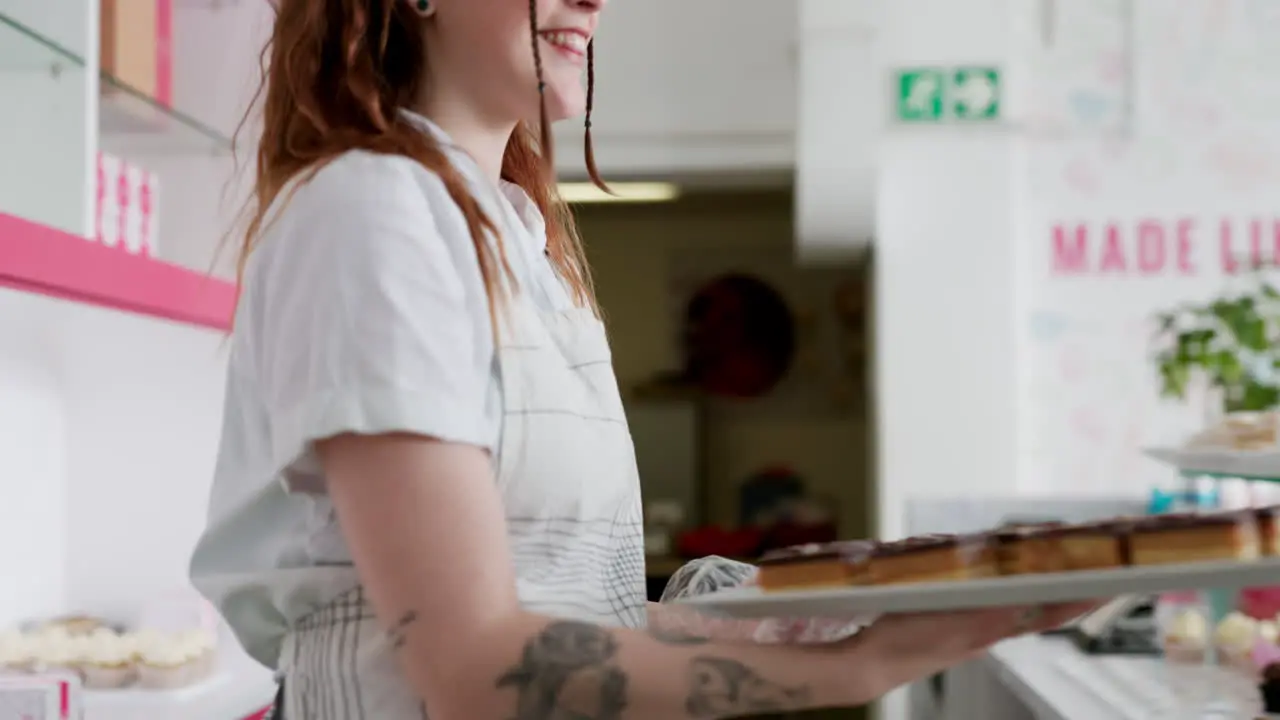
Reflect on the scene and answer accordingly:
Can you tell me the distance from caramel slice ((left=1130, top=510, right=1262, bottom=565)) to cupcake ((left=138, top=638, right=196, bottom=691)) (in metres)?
1.88

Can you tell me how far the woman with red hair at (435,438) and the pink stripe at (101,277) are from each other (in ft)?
2.13

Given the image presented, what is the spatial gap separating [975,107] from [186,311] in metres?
2.24

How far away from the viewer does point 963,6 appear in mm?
3953

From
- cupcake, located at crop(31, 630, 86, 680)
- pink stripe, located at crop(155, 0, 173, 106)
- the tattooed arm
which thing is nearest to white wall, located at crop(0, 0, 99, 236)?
pink stripe, located at crop(155, 0, 173, 106)

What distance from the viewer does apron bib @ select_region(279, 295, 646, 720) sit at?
98 centimetres

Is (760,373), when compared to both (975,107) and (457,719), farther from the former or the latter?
(457,719)

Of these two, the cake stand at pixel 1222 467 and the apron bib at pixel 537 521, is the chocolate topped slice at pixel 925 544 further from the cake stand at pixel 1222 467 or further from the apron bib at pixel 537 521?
the cake stand at pixel 1222 467

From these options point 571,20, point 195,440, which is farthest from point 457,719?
point 195,440

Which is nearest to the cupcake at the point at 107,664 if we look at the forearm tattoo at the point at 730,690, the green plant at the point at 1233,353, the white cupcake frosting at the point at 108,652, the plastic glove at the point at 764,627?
the white cupcake frosting at the point at 108,652

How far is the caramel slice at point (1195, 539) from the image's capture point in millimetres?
909

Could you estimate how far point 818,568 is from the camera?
0.93m

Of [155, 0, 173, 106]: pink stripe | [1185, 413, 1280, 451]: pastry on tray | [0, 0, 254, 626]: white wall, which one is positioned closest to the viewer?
[1185, 413, 1280, 451]: pastry on tray

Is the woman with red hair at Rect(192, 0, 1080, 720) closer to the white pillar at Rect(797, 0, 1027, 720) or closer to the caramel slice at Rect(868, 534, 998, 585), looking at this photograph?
the caramel slice at Rect(868, 534, 998, 585)

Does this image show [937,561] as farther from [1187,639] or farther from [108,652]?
[1187,639]
